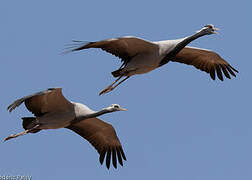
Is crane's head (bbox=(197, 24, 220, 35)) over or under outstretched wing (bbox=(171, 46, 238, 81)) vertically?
over

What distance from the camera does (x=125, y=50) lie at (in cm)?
1866

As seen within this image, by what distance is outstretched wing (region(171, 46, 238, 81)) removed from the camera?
67.4 ft

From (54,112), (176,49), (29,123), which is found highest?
(176,49)

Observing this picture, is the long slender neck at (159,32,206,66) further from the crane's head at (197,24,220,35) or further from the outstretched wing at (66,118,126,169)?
the outstretched wing at (66,118,126,169)

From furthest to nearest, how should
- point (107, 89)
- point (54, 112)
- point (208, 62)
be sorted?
1. point (208, 62)
2. point (107, 89)
3. point (54, 112)

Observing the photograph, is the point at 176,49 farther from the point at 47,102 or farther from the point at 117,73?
the point at 47,102

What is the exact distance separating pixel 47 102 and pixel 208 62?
17.6 ft

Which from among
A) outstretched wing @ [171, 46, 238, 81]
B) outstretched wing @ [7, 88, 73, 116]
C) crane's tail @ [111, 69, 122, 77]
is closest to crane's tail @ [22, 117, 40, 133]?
outstretched wing @ [7, 88, 73, 116]

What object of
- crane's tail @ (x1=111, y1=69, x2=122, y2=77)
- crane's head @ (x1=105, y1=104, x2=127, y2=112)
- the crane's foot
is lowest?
crane's head @ (x1=105, y1=104, x2=127, y2=112)

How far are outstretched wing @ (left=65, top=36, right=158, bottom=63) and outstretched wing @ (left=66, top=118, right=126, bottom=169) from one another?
2.01 m

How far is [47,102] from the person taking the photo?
18.1 metres

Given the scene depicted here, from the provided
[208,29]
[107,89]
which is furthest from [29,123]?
[208,29]

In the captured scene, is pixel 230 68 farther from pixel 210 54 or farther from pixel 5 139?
pixel 5 139

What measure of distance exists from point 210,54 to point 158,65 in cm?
273
